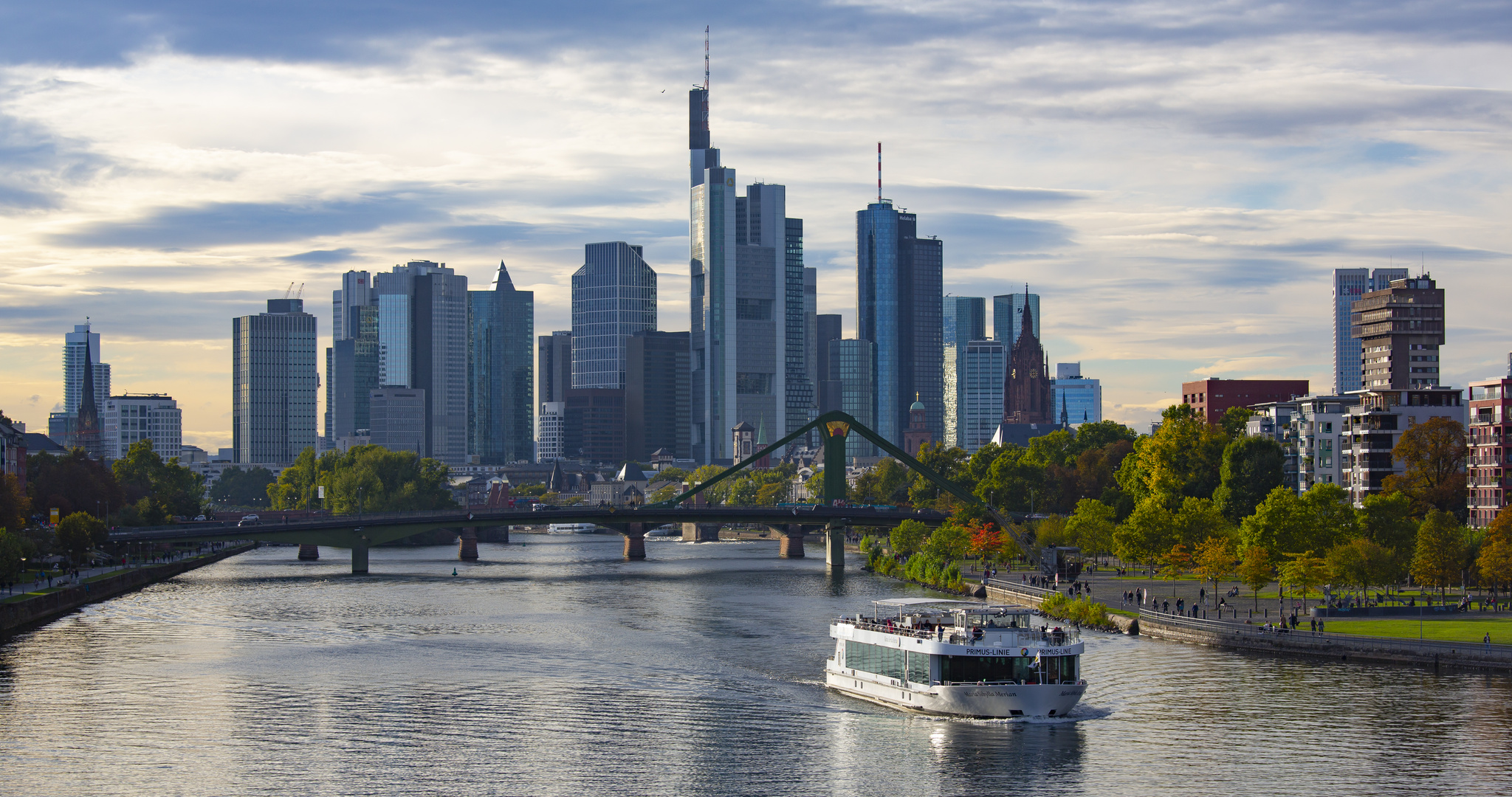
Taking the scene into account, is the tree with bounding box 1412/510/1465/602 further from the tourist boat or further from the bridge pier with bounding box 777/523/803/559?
the bridge pier with bounding box 777/523/803/559

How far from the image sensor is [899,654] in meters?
55.4

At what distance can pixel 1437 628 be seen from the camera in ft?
220

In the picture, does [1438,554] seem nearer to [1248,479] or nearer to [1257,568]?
[1257,568]

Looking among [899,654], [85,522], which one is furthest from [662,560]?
[899,654]

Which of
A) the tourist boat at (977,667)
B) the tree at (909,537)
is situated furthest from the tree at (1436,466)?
the tourist boat at (977,667)

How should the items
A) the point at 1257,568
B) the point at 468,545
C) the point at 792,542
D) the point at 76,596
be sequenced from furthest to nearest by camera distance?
the point at 792,542, the point at 468,545, the point at 76,596, the point at 1257,568

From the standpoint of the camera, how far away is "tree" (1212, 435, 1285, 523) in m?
107

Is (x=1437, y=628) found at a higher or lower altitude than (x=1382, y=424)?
lower

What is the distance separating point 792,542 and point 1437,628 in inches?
3608

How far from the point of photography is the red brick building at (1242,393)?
6934 inches

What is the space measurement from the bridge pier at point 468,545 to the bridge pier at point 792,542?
2858 centimetres

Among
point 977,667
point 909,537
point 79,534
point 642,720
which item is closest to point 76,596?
point 79,534

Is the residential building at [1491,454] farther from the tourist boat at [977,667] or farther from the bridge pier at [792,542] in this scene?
the bridge pier at [792,542]

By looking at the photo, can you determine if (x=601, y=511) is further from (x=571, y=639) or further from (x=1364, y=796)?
(x=1364, y=796)
